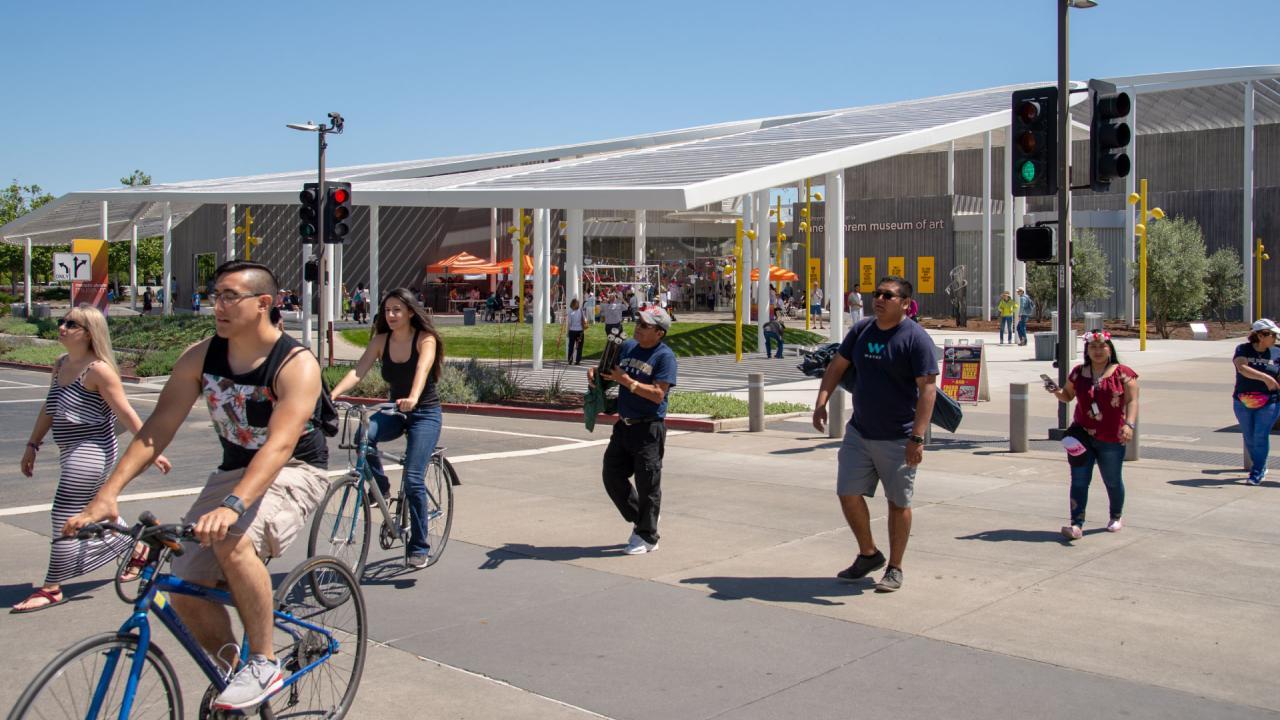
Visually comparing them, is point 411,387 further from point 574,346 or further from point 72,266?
point 72,266

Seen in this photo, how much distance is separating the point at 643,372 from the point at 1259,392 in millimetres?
6324

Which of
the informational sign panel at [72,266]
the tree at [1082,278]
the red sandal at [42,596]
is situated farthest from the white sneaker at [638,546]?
the tree at [1082,278]

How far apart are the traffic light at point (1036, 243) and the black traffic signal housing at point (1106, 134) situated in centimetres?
73

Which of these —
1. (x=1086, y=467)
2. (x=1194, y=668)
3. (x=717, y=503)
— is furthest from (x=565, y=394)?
(x=1194, y=668)

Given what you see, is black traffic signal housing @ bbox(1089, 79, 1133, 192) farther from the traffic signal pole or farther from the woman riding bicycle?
the woman riding bicycle

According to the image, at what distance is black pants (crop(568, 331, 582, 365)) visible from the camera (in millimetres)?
27016

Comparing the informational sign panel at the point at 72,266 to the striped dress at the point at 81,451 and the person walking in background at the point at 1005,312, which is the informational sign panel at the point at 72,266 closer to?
the person walking in background at the point at 1005,312

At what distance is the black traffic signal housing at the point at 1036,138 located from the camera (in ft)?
41.6

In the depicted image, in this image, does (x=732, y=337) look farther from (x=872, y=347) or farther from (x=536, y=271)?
(x=872, y=347)

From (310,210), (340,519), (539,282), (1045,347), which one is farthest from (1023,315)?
(340,519)

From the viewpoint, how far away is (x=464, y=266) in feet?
174

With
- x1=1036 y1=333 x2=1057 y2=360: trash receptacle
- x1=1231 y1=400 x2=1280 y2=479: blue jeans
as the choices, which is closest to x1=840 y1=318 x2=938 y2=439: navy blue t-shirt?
x1=1231 y1=400 x2=1280 y2=479: blue jeans

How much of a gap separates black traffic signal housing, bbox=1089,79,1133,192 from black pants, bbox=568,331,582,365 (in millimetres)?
15741

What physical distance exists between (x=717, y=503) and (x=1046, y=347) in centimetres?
2020
